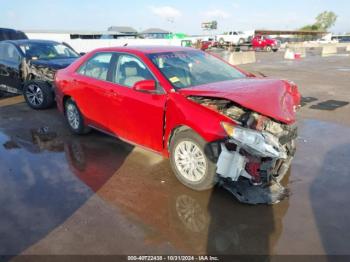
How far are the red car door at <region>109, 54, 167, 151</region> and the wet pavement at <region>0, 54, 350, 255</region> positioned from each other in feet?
1.65

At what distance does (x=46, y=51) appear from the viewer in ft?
31.9

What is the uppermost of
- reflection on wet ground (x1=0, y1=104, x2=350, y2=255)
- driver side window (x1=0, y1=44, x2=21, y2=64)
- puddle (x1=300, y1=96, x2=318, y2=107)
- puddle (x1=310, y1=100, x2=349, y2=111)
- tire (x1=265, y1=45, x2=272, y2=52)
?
driver side window (x1=0, y1=44, x2=21, y2=64)

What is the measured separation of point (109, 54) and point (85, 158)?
1.70m

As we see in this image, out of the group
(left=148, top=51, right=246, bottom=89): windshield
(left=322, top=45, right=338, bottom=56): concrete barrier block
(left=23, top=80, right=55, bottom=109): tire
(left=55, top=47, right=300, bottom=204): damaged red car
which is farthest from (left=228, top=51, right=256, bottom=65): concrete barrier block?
(left=55, top=47, right=300, bottom=204): damaged red car

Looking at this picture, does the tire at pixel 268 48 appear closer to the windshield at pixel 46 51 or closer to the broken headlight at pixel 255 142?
the windshield at pixel 46 51

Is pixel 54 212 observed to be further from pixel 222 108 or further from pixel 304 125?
pixel 304 125

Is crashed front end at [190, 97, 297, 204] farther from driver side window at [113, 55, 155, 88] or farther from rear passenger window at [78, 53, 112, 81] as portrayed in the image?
rear passenger window at [78, 53, 112, 81]

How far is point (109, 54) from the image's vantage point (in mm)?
5504

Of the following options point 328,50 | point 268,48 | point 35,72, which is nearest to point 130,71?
point 35,72

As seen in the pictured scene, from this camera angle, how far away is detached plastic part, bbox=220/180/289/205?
3.82 meters

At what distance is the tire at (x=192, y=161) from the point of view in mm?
3965

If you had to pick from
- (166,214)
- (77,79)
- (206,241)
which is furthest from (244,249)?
(77,79)

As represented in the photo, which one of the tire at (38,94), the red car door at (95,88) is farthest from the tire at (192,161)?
the tire at (38,94)

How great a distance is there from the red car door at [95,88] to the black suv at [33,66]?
2.88 m
